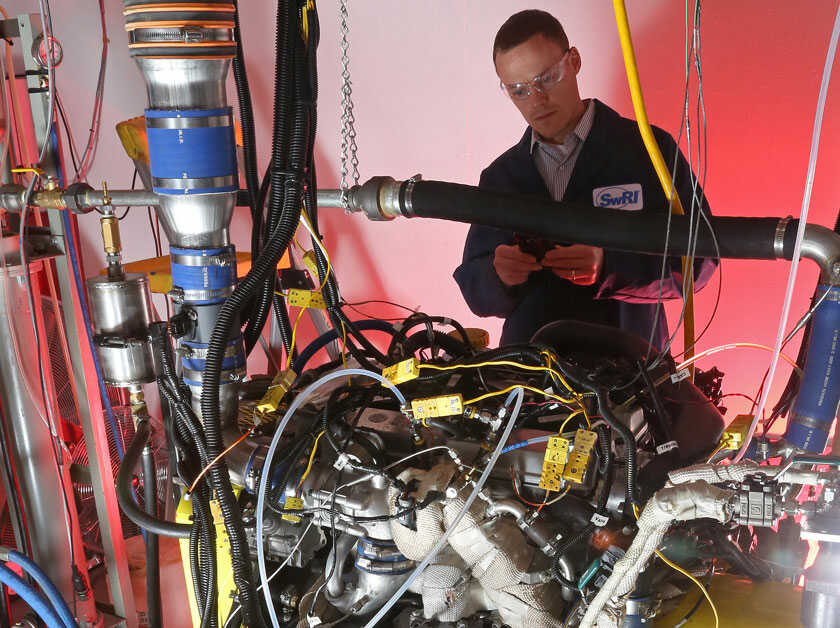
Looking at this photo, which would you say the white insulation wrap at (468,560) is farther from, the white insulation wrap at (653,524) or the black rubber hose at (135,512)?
the black rubber hose at (135,512)

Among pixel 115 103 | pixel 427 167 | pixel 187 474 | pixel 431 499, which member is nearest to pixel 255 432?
pixel 187 474

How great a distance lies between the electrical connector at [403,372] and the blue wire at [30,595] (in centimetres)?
86

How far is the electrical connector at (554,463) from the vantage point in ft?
3.28

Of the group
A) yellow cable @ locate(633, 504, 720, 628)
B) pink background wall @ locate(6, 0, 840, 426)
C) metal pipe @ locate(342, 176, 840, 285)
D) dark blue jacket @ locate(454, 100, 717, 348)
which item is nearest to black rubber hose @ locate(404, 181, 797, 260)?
metal pipe @ locate(342, 176, 840, 285)

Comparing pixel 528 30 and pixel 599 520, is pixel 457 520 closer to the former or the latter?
pixel 599 520

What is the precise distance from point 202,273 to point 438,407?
429mm

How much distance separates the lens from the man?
1705mm

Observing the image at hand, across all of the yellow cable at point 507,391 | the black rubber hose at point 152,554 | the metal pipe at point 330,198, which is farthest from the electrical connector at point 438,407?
the black rubber hose at point 152,554

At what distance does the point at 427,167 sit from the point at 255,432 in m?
2.08

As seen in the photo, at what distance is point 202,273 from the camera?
3.81 ft

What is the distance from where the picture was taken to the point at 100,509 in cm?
191

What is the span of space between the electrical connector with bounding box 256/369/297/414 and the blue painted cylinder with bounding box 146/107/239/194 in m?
0.34

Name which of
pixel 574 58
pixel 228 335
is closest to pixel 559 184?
pixel 574 58

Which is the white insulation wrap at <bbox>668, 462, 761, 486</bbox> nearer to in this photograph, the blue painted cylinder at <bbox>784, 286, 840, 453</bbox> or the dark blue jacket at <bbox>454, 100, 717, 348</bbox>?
the blue painted cylinder at <bbox>784, 286, 840, 453</bbox>
